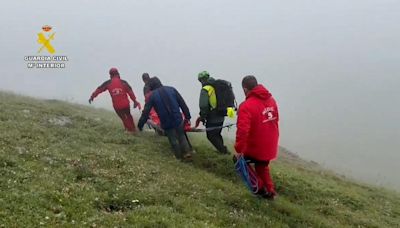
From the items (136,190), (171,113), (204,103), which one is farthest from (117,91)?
(136,190)

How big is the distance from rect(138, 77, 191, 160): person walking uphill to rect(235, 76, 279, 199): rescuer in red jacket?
14.2 ft

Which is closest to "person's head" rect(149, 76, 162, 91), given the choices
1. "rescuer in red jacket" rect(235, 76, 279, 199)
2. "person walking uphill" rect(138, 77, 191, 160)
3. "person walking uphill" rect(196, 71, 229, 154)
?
"person walking uphill" rect(138, 77, 191, 160)

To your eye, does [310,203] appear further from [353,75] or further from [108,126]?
[353,75]

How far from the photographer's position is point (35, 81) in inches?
3236

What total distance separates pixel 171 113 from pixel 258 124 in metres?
4.85

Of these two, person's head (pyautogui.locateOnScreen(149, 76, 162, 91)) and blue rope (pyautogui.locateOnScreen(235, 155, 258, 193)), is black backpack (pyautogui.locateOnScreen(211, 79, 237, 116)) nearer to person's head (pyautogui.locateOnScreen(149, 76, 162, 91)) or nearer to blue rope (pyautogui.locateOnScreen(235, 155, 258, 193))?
person's head (pyautogui.locateOnScreen(149, 76, 162, 91))

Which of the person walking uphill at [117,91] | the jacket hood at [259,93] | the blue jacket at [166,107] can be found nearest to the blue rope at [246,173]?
the jacket hood at [259,93]

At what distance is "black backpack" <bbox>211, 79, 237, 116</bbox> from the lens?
17859 mm

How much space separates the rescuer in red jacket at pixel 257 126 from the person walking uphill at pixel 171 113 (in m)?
4.33

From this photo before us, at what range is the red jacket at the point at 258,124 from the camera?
13.4 m

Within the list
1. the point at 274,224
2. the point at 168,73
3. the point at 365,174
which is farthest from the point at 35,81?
the point at 274,224

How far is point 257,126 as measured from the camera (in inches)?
535

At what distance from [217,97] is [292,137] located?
31730 mm

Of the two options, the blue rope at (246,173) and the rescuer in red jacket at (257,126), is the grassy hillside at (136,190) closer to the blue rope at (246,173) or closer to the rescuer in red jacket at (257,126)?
the blue rope at (246,173)
